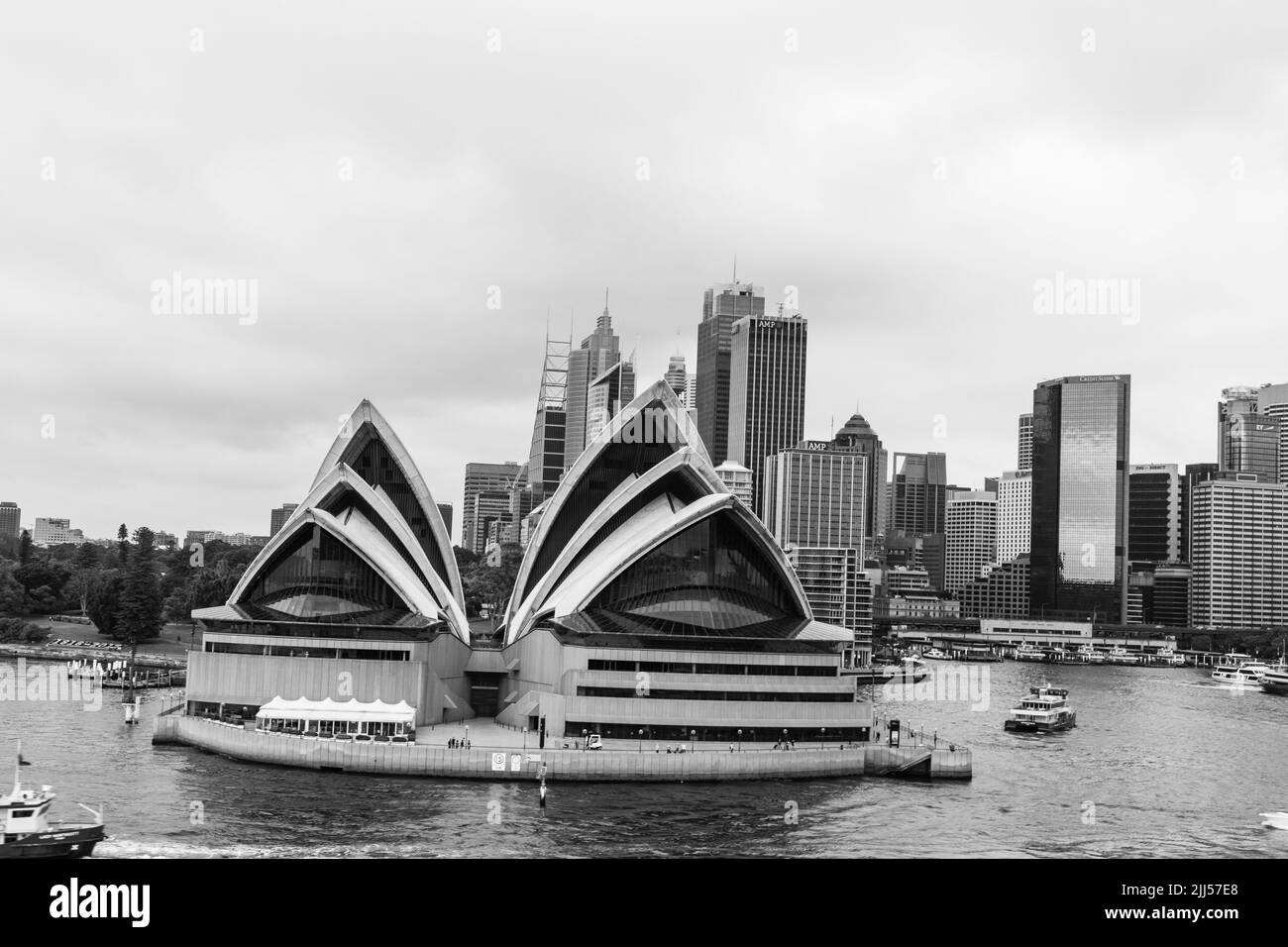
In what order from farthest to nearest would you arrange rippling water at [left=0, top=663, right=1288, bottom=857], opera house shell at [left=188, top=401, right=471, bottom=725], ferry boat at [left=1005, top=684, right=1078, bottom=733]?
ferry boat at [left=1005, top=684, right=1078, bottom=733], opera house shell at [left=188, top=401, right=471, bottom=725], rippling water at [left=0, top=663, right=1288, bottom=857]

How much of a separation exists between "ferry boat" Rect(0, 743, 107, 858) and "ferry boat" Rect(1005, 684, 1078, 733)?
69783mm

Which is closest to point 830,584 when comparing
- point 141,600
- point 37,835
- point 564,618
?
point 141,600

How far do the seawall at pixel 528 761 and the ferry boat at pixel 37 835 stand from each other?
2020 centimetres

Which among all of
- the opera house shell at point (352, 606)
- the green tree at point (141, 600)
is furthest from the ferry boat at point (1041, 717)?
the green tree at point (141, 600)

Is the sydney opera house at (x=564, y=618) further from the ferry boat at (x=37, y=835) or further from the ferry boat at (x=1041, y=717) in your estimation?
the ferry boat at (x=1041, y=717)

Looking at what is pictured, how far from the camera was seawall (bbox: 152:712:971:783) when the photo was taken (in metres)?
59.7

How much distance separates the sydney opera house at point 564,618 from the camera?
66375 millimetres

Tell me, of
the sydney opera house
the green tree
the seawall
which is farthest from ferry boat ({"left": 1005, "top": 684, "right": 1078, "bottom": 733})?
the green tree

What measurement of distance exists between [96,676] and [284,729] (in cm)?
4864

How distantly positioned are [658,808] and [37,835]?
24344mm

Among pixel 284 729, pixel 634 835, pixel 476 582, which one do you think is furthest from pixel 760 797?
pixel 476 582

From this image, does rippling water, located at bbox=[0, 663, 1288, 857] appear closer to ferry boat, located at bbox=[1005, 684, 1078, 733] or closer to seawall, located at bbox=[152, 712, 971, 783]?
seawall, located at bbox=[152, 712, 971, 783]

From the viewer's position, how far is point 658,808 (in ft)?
175
